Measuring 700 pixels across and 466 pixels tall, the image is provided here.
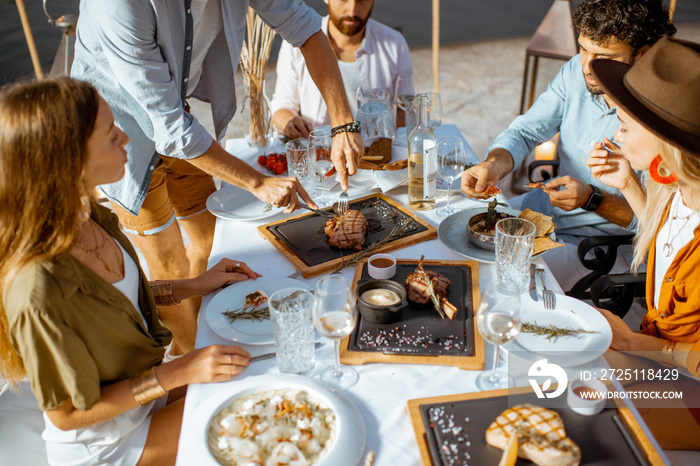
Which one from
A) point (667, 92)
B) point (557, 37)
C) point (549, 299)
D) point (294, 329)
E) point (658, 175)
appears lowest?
point (557, 37)

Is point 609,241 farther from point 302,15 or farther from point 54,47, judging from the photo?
point 54,47

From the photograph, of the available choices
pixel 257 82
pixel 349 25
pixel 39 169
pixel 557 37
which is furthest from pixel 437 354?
pixel 557 37

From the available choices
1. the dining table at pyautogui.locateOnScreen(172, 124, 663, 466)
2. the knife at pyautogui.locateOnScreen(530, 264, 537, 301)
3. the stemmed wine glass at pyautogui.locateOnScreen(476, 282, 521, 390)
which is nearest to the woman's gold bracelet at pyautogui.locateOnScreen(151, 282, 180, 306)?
the dining table at pyautogui.locateOnScreen(172, 124, 663, 466)

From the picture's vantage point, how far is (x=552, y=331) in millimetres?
1453

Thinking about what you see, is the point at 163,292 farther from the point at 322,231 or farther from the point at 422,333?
the point at 422,333

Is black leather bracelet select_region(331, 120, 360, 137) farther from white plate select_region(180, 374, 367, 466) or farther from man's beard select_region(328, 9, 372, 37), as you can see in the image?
white plate select_region(180, 374, 367, 466)

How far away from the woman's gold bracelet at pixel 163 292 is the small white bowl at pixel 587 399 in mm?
1224

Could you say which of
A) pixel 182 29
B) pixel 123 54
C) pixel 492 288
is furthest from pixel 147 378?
pixel 182 29

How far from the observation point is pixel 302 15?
2.48 m

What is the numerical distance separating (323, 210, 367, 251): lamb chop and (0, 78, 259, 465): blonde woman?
61cm

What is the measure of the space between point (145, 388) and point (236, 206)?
964 millimetres

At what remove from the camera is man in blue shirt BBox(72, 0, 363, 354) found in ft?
6.15

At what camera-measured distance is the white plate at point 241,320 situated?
4.85ft

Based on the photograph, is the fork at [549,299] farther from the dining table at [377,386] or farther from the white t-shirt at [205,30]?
the white t-shirt at [205,30]
